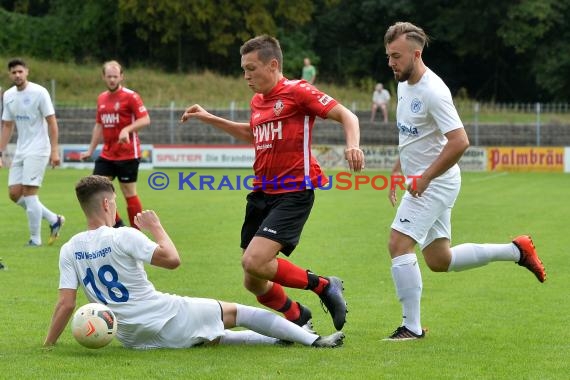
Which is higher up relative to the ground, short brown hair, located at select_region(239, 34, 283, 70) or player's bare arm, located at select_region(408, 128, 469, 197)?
short brown hair, located at select_region(239, 34, 283, 70)

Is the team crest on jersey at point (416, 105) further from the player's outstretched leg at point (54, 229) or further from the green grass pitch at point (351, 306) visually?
the player's outstretched leg at point (54, 229)

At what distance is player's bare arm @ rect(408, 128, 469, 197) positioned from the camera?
6992mm

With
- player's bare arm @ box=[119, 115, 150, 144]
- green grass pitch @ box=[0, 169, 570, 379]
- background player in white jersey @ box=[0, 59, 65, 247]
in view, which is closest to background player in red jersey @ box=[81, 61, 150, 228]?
player's bare arm @ box=[119, 115, 150, 144]

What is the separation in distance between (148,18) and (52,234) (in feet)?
130

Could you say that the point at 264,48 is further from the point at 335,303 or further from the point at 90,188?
the point at 335,303

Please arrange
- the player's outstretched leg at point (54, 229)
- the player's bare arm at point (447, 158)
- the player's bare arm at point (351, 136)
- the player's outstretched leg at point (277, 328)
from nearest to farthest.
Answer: the player's bare arm at point (351, 136) < the player's outstretched leg at point (277, 328) < the player's bare arm at point (447, 158) < the player's outstretched leg at point (54, 229)

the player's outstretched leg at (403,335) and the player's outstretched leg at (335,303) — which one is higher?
the player's outstretched leg at (335,303)

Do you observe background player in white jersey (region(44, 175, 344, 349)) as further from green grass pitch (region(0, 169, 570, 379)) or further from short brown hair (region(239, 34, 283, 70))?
short brown hair (region(239, 34, 283, 70))

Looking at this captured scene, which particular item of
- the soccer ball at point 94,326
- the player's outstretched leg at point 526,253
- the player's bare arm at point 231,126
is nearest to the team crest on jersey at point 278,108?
the player's bare arm at point 231,126

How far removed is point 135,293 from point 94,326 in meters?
0.33

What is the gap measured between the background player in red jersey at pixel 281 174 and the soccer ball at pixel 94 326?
1.05m

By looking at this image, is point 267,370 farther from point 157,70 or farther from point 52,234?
point 157,70

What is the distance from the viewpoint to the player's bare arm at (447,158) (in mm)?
6992

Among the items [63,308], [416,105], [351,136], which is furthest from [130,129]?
[63,308]
